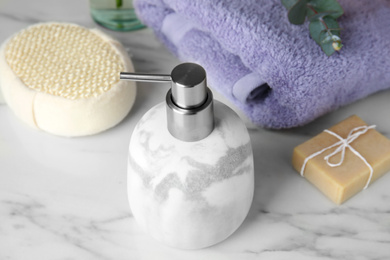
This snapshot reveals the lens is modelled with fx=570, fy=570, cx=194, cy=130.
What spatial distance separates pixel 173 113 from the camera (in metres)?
0.52

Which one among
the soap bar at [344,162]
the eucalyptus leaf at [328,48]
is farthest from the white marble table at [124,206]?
the eucalyptus leaf at [328,48]

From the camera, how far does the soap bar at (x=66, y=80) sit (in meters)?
0.67

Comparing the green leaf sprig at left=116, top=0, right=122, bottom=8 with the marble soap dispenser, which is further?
the green leaf sprig at left=116, top=0, right=122, bottom=8

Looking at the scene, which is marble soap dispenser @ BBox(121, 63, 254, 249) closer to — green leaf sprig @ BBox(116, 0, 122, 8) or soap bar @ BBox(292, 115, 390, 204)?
soap bar @ BBox(292, 115, 390, 204)

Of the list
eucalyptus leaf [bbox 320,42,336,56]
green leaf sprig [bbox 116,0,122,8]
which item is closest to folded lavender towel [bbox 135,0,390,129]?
eucalyptus leaf [bbox 320,42,336,56]

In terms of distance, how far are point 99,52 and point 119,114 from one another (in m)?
0.09

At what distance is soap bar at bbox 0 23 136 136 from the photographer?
2.20ft

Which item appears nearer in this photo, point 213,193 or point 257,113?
point 213,193

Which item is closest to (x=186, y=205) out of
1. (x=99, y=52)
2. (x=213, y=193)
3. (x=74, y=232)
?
(x=213, y=193)

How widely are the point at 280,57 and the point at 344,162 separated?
0.14 metres

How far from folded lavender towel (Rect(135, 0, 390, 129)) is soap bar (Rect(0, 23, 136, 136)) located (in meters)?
0.11

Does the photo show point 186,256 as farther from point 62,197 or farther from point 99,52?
point 99,52

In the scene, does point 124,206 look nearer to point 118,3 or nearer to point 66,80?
point 66,80

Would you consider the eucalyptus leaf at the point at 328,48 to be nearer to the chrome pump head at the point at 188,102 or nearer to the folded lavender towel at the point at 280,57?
the folded lavender towel at the point at 280,57
